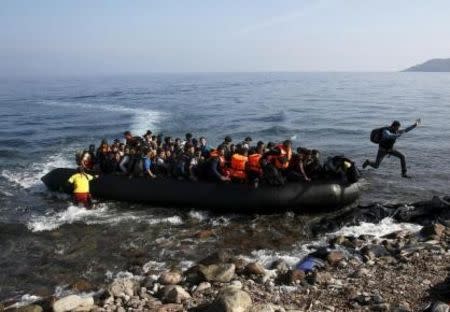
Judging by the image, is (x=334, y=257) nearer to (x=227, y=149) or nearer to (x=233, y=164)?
(x=233, y=164)

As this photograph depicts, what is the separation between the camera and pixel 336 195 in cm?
1359

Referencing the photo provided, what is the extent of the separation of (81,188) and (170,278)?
6323 mm

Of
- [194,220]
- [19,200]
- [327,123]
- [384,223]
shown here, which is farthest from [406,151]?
[19,200]

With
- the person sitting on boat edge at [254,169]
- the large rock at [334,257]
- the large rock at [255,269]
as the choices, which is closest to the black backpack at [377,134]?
the person sitting on boat edge at [254,169]

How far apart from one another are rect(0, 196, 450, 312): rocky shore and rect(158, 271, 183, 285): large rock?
0.7 inches

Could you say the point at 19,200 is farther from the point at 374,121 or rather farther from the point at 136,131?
the point at 374,121

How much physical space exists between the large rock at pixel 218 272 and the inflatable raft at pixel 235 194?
450 centimetres

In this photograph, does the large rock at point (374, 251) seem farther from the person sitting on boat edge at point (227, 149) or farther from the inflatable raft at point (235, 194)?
the person sitting on boat edge at point (227, 149)

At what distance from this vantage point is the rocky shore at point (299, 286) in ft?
24.9

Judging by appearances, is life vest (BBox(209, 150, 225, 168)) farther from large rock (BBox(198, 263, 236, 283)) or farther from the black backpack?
large rock (BBox(198, 263, 236, 283))

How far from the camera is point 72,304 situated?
812cm

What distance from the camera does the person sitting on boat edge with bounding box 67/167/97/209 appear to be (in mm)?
14477

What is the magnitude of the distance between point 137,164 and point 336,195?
219 inches

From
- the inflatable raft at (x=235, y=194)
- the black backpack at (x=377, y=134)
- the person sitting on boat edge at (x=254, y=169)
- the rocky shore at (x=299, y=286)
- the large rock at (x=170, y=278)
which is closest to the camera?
the rocky shore at (x=299, y=286)
